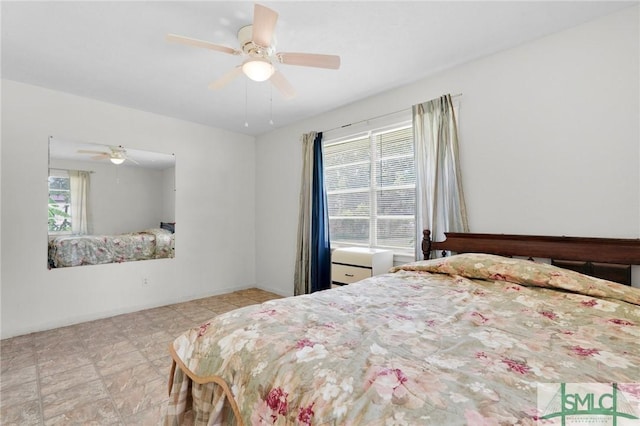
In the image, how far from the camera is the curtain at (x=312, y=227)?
377 centimetres

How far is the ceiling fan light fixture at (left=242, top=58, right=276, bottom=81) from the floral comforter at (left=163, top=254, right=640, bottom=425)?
1.53 metres

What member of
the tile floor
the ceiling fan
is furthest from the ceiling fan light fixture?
the tile floor

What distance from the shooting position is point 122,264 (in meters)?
3.69

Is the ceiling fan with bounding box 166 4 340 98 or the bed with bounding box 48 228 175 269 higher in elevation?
the ceiling fan with bounding box 166 4 340 98

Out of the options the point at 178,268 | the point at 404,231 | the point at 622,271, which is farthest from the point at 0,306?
the point at 622,271

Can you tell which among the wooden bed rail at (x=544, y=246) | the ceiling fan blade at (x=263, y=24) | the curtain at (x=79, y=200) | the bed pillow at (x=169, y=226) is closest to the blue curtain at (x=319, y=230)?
the wooden bed rail at (x=544, y=246)

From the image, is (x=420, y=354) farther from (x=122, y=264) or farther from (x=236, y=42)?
(x=122, y=264)

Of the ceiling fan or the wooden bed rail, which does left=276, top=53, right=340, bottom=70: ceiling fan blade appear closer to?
the ceiling fan

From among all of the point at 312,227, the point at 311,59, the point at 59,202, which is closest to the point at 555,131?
the point at 311,59

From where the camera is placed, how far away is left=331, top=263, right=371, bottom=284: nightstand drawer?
3.07 m

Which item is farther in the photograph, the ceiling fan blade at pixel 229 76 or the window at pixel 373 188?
the window at pixel 373 188

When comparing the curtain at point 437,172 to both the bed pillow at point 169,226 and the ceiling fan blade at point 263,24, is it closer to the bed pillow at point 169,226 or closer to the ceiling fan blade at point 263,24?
the ceiling fan blade at point 263,24

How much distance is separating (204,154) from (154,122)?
756 mm

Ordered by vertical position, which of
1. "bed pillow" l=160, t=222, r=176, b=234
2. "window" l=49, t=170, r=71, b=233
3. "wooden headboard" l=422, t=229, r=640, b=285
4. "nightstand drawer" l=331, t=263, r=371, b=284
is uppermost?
"window" l=49, t=170, r=71, b=233
